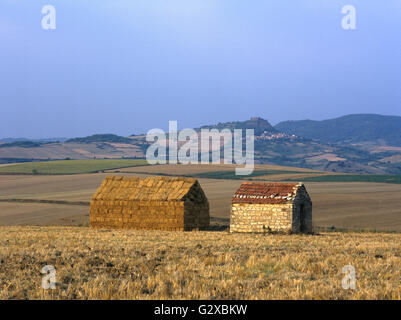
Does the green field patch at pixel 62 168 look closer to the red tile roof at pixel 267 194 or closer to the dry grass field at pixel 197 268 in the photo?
the red tile roof at pixel 267 194

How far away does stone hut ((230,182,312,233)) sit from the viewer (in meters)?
27.2

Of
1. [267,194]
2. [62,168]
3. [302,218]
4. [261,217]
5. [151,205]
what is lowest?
[62,168]

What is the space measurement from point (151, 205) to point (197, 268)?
619 inches

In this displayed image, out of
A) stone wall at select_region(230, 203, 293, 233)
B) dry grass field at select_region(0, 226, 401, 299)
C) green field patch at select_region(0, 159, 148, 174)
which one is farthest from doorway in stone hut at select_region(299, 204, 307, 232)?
green field patch at select_region(0, 159, 148, 174)

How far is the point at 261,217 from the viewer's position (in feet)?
90.4

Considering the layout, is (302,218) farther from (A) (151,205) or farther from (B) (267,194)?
(A) (151,205)

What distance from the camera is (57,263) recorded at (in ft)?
50.5

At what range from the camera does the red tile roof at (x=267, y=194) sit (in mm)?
27500

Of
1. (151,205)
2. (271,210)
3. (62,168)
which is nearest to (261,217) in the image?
(271,210)

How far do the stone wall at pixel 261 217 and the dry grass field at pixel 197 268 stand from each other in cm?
531

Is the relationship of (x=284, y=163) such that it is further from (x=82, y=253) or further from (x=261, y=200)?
(x=82, y=253)

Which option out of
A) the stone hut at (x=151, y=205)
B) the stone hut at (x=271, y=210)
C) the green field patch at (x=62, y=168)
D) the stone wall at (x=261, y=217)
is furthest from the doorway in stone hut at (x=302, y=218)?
the green field patch at (x=62, y=168)

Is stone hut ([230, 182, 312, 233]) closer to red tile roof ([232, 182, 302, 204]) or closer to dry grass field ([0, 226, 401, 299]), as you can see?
red tile roof ([232, 182, 302, 204])
